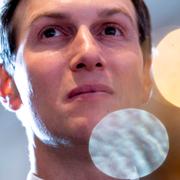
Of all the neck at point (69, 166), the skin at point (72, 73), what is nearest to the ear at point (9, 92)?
the skin at point (72, 73)

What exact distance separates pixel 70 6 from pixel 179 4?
18.3 inches

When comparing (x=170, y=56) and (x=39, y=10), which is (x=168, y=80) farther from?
(x=39, y=10)

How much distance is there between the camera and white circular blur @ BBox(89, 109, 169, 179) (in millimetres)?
613

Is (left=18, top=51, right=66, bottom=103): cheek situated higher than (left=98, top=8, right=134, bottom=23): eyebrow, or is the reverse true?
(left=98, top=8, right=134, bottom=23): eyebrow

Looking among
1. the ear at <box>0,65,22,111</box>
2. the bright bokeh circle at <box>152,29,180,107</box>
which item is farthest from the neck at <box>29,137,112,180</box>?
the bright bokeh circle at <box>152,29,180,107</box>

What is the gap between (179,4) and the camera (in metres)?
1.03

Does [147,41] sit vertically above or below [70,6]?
below

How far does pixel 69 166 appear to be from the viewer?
65 cm

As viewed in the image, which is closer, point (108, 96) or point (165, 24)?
point (108, 96)

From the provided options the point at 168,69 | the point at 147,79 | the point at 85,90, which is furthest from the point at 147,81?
the point at 85,90

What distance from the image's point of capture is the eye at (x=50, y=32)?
66 centimetres

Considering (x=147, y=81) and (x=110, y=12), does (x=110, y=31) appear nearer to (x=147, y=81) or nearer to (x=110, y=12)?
(x=110, y=12)

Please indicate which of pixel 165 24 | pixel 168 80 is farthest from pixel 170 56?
pixel 165 24

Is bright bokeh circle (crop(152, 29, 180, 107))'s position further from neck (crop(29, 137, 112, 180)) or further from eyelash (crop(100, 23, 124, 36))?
neck (crop(29, 137, 112, 180))
